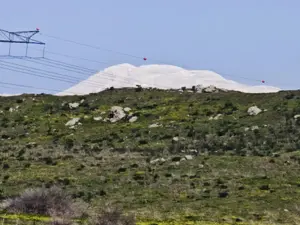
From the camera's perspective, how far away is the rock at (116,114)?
112750 millimetres

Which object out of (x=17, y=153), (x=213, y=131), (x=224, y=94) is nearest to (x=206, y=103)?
(x=224, y=94)

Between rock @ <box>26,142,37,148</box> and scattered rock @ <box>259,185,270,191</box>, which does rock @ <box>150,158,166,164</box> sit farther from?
rock @ <box>26,142,37,148</box>

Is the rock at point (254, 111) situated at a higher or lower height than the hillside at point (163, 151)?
higher

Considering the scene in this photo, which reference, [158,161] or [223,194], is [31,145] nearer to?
[158,161]

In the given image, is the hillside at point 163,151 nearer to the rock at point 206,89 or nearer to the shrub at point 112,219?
the rock at point 206,89

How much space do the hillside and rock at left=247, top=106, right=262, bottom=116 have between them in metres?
0.16

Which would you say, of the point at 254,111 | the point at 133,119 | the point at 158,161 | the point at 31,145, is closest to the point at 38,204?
the point at 158,161

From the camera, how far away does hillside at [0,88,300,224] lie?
53.0 m

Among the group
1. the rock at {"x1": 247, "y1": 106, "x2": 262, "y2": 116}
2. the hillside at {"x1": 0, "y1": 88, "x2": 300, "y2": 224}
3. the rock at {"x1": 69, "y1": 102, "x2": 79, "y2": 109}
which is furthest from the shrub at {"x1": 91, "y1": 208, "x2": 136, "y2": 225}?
the rock at {"x1": 69, "y1": 102, "x2": 79, "y2": 109}

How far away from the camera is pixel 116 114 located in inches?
4491

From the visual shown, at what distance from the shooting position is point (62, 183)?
210 ft

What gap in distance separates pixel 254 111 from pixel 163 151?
72.5ft

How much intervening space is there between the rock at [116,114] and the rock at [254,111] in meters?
22.5

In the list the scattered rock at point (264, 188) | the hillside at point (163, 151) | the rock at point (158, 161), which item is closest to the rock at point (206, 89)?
the hillside at point (163, 151)
